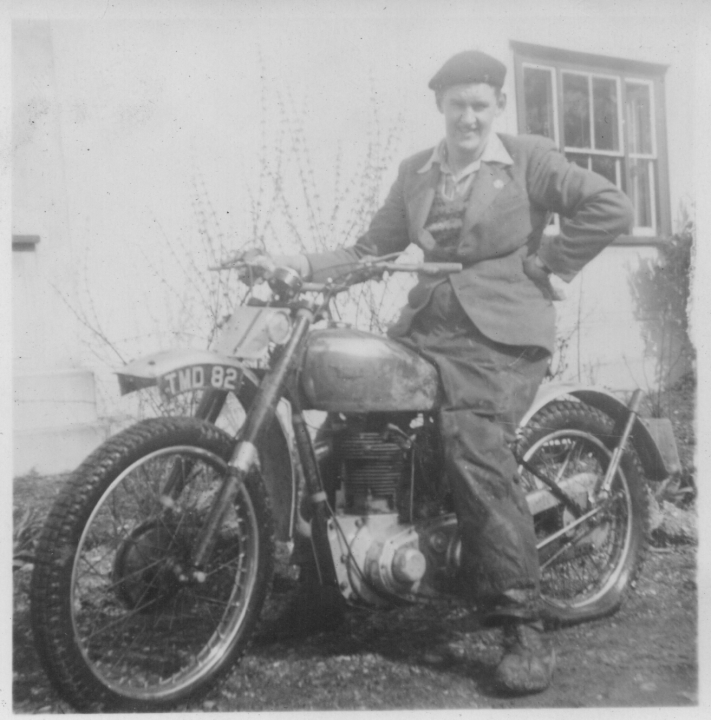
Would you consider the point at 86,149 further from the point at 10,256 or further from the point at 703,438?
the point at 703,438

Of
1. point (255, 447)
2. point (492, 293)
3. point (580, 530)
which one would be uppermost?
point (492, 293)

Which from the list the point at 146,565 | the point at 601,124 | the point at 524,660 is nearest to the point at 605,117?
the point at 601,124

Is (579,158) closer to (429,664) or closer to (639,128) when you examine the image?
(639,128)

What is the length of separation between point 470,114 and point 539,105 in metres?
3.49

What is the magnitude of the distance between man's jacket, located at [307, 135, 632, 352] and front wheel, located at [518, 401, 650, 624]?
383mm

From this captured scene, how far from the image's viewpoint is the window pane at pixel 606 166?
575 centimetres

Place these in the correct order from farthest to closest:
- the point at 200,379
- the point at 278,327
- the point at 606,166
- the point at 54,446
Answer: the point at 606,166, the point at 54,446, the point at 278,327, the point at 200,379

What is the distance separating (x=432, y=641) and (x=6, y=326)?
5.62ft

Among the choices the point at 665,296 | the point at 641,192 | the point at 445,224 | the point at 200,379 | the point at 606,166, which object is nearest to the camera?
the point at 200,379

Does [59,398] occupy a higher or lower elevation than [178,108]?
lower

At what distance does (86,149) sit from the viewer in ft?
9.53

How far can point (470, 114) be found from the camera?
248 centimetres

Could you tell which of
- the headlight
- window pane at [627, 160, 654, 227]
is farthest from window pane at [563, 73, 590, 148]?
the headlight

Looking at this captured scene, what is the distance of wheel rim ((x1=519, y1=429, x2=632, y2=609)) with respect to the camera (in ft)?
8.82
